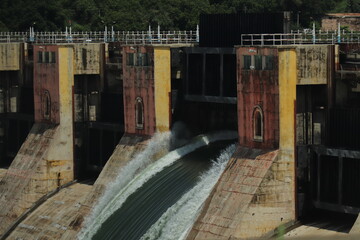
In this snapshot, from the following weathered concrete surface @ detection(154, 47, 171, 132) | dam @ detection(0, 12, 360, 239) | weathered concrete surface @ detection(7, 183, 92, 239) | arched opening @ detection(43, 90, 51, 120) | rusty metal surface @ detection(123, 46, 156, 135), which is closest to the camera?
dam @ detection(0, 12, 360, 239)

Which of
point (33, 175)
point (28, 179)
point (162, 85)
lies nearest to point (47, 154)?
point (33, 175)

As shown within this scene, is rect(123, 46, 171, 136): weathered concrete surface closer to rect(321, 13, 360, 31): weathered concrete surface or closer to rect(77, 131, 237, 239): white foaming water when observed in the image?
rect(77, 131, 237, 239): white foaming water

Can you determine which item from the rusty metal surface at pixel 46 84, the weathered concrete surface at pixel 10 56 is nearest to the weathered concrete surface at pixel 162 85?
the rusty metal surface at pixel 46 84

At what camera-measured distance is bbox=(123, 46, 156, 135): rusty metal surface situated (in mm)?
63000

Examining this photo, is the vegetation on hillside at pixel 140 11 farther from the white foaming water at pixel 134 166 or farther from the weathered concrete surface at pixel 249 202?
the weathered concrete surface at pixel 249 202

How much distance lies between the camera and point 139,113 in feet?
211

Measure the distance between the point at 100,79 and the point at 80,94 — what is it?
1691 mm

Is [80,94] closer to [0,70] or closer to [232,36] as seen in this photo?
[0,70]

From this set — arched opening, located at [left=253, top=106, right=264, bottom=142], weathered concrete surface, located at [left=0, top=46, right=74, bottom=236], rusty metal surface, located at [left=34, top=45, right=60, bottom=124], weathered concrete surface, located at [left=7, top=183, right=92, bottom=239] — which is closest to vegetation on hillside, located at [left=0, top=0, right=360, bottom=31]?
rusty metal surface, located at [left=34, top=45, right=60, bottom=124]

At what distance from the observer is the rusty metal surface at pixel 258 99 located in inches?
2076

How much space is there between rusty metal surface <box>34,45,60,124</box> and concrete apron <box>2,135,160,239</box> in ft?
19.8

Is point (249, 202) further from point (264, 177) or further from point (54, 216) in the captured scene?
point (54, 216)

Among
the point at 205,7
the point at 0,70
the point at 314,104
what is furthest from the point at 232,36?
the point at 205,7

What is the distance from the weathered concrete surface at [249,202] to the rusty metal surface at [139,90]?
11.0 metres
